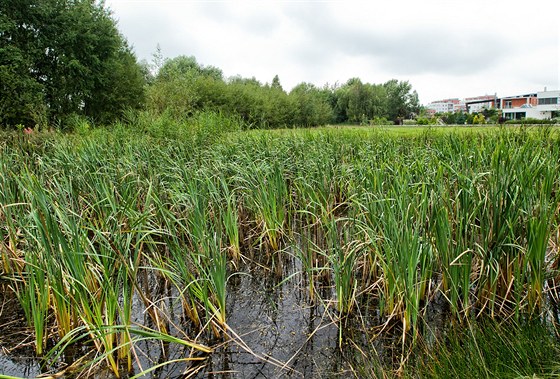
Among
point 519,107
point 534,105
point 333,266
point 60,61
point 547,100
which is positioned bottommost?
point 333,266

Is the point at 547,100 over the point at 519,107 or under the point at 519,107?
over

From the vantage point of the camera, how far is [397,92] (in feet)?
255

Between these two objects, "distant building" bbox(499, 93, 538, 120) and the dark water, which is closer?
the dark water

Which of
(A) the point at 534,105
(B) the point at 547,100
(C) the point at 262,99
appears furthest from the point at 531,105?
(C) the point at 262,99

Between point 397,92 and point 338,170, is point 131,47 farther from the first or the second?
point 397,92

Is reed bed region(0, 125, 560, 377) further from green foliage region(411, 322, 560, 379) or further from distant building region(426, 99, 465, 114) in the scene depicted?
distant building region(426, 99, 465, 114)

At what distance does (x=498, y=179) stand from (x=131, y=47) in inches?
1430

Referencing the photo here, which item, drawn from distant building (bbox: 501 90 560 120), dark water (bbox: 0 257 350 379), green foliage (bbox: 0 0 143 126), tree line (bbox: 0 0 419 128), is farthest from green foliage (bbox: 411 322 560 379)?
distant building (bbox: 501 90 560 120)

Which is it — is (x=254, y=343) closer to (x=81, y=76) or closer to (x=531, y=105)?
(x=81, y=76)

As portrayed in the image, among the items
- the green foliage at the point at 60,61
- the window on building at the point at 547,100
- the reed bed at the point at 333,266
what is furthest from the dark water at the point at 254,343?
the window on building at the point at 547,100

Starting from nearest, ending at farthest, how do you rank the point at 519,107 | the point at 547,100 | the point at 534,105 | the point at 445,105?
the point at 547,100 < the point at 534,105 < the point at 519,107 < the point at 445,105

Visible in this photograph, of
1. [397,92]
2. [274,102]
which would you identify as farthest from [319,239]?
[397,92]

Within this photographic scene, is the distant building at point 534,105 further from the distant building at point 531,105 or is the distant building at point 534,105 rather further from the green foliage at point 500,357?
the green foliage at point 500,357

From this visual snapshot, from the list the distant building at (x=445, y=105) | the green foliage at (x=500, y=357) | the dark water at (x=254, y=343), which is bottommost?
the dark water at (x=254, y=343)
